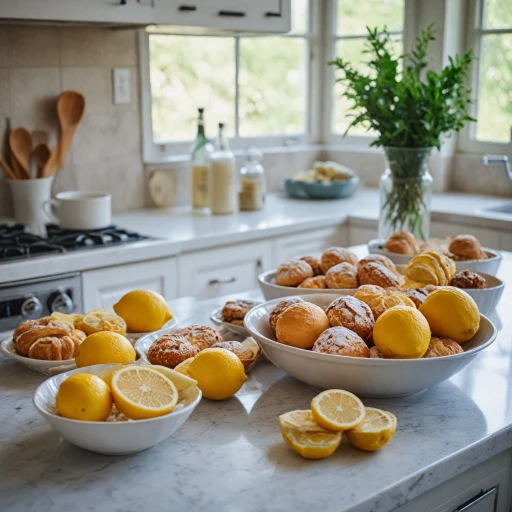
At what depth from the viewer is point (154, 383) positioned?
3.48 feet

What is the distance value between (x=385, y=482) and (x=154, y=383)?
35 centimetres

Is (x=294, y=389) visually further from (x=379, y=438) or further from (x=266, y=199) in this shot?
(x=266, y=199)

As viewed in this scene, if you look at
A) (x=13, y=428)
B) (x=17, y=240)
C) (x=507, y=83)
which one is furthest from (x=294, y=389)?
(x=507, y=83)

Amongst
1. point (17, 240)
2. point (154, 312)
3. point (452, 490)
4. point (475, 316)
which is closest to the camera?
point (452, 490)

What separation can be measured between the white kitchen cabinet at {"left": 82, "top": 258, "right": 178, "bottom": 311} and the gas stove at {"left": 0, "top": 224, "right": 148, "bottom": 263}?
95 mm

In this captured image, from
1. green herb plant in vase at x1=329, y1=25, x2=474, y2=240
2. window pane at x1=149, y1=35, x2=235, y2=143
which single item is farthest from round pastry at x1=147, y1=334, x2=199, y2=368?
window pane at x1=149, y1=35, x2=235, y2=143

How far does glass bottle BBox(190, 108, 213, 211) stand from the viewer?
318 centimetres

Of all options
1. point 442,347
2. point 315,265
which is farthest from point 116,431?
point 315,265

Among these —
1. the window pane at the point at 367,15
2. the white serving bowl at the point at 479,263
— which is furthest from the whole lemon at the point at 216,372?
the window pane at the point at 367,15

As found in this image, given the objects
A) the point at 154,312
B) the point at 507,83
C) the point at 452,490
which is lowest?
the point at 452,490

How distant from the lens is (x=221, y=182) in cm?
312

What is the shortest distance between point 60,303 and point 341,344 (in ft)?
4.53

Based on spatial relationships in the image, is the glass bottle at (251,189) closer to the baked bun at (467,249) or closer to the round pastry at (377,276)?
the baked bun at (467,249)

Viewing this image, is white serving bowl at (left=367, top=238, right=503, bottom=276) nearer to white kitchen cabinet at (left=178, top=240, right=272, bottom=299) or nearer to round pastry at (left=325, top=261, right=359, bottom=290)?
round pastry at (left=325, top=261, right=359, bottom=290)
